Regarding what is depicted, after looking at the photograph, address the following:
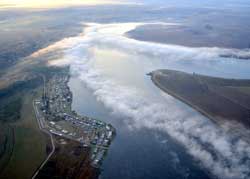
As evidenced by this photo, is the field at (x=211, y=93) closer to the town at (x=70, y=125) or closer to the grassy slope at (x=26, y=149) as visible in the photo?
the town at (x=70, y=125)

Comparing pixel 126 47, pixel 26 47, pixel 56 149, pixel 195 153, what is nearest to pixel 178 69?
pixel 126 47

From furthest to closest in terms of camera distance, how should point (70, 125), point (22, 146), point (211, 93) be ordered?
point (211, 93) < point (70, 125) < point (22, 146)

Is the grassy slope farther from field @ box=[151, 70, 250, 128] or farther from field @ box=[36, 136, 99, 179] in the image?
field @ box=[151, 70, 250, 128]

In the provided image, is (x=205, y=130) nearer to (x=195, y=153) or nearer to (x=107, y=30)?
(x=195, y=153)

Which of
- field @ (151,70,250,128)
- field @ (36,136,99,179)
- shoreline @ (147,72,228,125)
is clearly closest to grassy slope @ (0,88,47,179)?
field @ (36,136,99,179)

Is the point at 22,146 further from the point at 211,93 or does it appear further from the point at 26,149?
the point at 211,93

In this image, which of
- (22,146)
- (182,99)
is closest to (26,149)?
(22,146)
